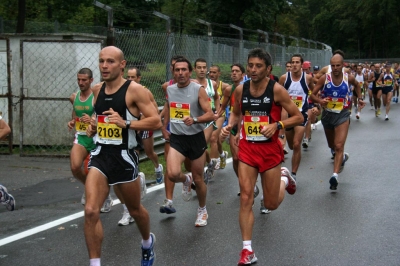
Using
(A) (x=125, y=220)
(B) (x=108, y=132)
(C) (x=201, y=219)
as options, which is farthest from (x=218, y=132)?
(B) (x=108, y=132)

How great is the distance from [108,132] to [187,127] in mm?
2139

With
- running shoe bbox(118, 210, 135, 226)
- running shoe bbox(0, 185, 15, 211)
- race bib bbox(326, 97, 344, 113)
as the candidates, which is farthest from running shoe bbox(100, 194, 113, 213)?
race bib bbox(326, 97, 344, 113)

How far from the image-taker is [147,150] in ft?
33.6

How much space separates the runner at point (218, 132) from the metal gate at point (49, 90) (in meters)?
2.62

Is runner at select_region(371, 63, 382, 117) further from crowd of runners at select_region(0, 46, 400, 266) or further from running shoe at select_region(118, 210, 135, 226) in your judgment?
running shoe at select_region(118, 210, 135, 226)

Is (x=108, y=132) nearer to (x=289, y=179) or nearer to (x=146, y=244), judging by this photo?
(x=146, y=244)

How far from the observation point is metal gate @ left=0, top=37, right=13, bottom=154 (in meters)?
12.3

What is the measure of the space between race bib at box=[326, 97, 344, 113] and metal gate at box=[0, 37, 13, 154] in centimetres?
590

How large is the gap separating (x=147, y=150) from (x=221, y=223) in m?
2.89

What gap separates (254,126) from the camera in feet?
21.5

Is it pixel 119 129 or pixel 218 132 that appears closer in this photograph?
pixel 119 129

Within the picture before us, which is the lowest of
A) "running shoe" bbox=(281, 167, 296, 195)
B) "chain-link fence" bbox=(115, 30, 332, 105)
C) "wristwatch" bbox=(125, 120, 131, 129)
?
"running shoe" bbox=(281, 167, 296, 195)

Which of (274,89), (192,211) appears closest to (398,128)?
(192,211)

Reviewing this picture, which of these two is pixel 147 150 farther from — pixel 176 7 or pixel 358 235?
pixel 176 7
